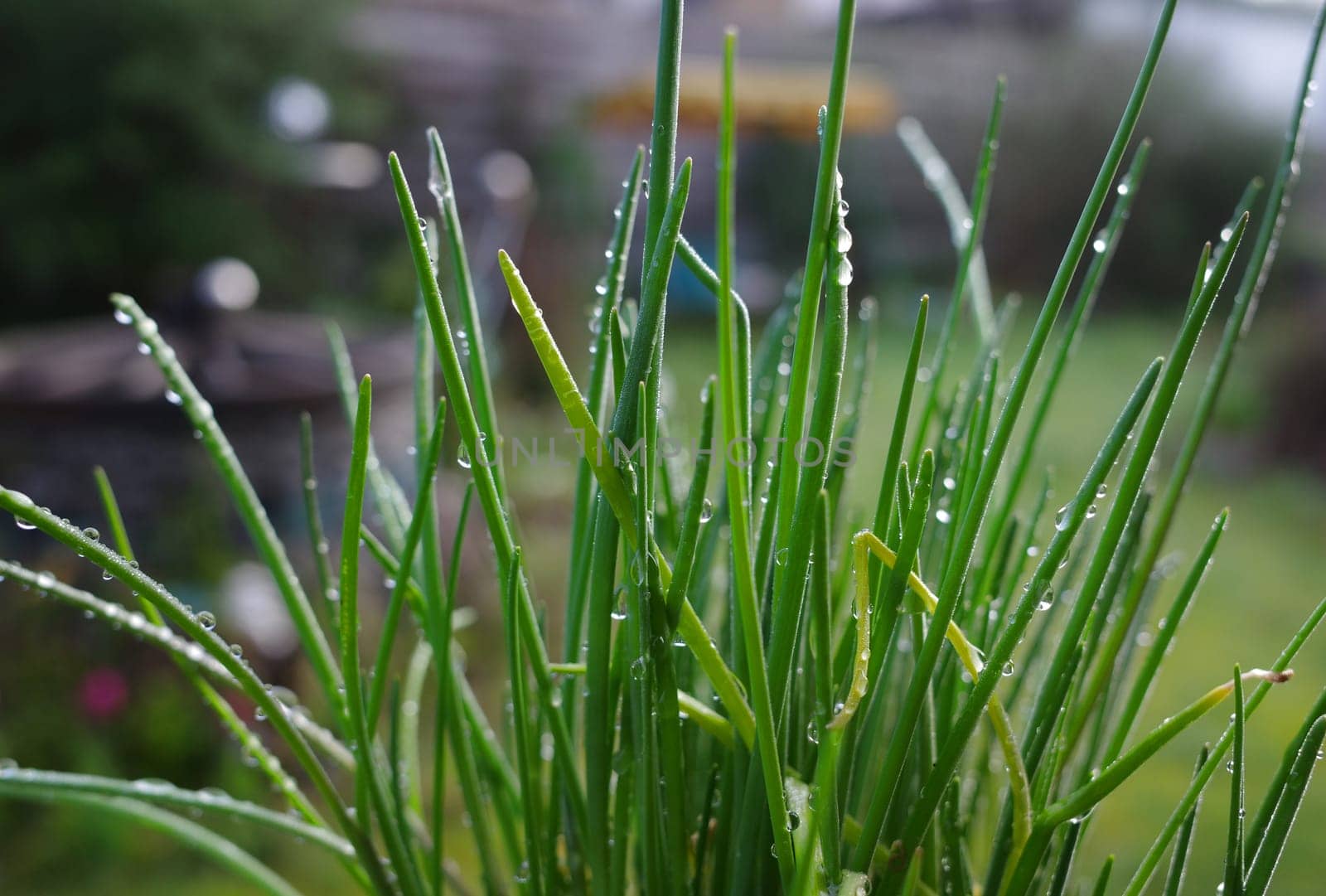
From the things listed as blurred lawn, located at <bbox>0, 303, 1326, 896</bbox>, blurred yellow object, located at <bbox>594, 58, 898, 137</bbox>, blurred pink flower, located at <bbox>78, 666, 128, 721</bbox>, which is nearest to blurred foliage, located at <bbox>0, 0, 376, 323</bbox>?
blurred lawn, located at <bbox>0, 303, 1326, 896</bbox>

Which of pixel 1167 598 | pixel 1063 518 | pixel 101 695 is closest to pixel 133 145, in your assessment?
pixel 101 695

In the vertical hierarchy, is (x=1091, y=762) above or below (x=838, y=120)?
below

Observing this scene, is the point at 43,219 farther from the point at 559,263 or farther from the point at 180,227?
the point at 559,263

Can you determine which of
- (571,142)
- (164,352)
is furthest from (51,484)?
(571,142)

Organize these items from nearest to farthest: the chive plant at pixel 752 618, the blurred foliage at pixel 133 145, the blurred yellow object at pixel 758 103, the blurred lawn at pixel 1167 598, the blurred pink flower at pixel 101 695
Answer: the chive plant at pixel 752 618, the blurred lawn at pixel 1167 598, the blurred pink flower at pixel 101 695, the blurred foliage at pixel 133 145, the blurred yellow object at pixel 758 103

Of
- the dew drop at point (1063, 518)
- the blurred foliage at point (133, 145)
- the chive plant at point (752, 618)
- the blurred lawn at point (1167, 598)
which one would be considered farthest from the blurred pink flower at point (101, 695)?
the blurred foliage at point (133, 145)

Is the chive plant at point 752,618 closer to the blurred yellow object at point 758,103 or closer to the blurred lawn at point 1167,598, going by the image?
the blurred lawn at point 1167,598

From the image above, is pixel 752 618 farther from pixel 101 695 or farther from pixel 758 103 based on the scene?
pixel 758 103
